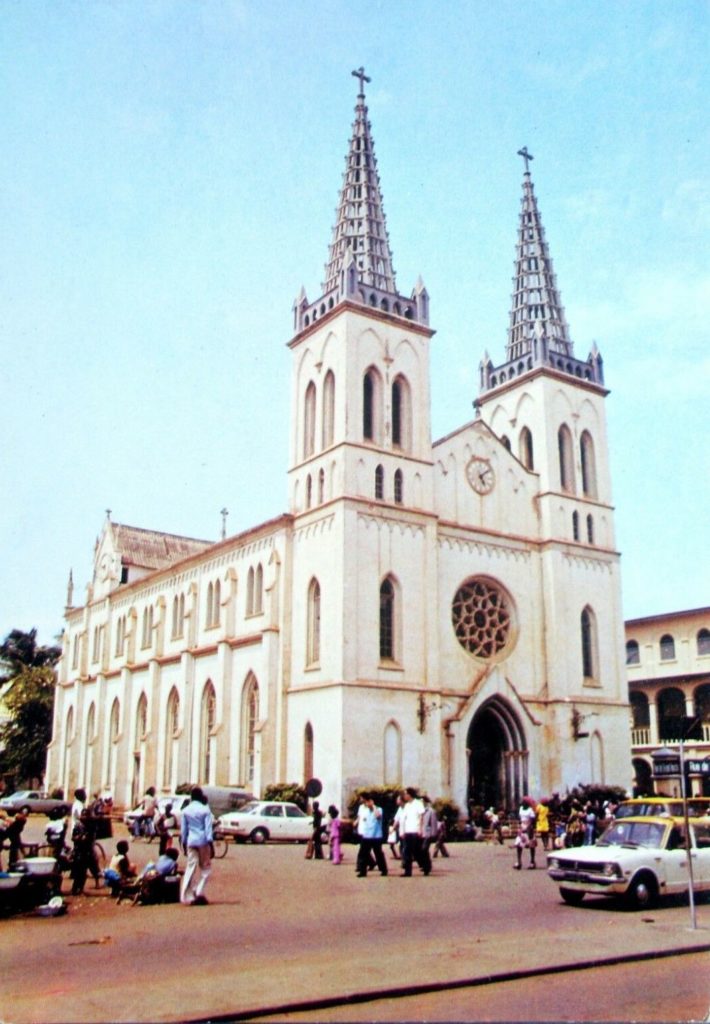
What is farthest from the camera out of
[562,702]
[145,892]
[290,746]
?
[562,702]

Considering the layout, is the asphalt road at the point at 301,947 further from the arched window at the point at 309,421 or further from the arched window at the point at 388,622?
the arched window at the point at 309,421

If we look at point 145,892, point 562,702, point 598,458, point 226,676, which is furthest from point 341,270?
point 145,892

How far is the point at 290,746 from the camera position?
36.0 meters

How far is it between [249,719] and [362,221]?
72.4ft

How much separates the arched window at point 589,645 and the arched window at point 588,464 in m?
5.69

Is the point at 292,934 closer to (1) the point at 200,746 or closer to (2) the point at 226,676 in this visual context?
(2) the point at 226,676

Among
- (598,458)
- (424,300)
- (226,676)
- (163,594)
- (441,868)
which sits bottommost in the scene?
(441,868)

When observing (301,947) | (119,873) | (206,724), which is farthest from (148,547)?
(301,947)

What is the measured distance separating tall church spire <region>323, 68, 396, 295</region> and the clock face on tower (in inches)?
314

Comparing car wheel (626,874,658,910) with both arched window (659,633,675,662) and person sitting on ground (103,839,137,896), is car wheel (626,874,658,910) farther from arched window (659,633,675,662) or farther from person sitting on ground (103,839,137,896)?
arched window (659,633,675,662)

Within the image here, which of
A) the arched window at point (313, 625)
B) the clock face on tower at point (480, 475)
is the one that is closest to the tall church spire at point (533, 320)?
the clock face on tower at point (480, 475)

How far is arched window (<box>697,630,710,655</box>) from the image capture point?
5200 centimetres

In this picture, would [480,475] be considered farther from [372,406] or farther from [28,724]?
[28,724]

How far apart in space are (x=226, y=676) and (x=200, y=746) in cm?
457
